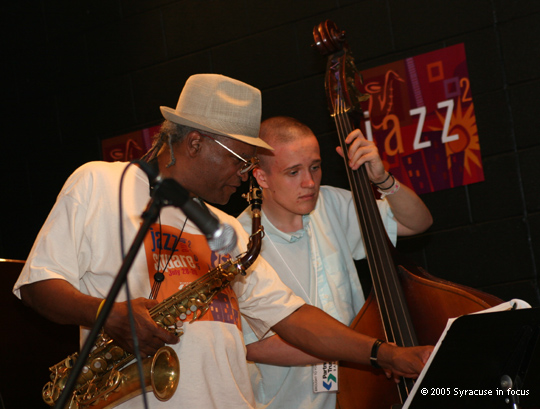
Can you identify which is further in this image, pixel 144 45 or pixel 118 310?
pixel 144 45

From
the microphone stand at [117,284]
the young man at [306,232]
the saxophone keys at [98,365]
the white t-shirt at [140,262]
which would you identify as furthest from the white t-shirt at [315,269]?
the microphone stand at [117,284]

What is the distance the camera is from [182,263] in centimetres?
215

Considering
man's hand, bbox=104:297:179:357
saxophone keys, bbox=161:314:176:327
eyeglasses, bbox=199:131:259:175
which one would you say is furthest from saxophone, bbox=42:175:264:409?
eyeglasses, bbox=199:131:259:175

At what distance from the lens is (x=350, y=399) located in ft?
7.87

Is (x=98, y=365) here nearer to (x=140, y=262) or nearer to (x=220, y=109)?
(x=140, y=262)

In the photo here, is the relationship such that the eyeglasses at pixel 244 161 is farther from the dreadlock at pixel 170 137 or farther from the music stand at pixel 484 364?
the music stand at pixel 484 364

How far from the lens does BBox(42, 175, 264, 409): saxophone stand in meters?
1.98

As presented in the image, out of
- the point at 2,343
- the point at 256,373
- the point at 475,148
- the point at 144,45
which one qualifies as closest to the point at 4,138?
the point at 144,45

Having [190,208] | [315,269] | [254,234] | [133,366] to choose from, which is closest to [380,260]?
[315,269]

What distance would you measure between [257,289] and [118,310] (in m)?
0.72

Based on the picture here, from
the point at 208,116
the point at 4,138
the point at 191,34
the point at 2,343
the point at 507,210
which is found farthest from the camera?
the point at 4,138

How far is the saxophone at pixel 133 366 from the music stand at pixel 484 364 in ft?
2.43

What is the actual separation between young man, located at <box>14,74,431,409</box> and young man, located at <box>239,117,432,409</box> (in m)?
0.39

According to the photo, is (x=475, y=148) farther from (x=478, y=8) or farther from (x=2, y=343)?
(x=2, y=343)
